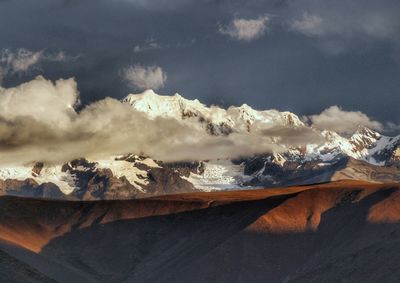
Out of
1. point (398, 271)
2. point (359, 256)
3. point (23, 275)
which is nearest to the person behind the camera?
point (23, 275)

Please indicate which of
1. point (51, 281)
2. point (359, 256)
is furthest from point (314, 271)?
point (51, 281)

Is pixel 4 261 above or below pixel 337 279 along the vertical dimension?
above

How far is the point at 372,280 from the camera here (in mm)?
174750

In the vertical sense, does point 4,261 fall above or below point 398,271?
above

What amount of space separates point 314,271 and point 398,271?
26984 mm

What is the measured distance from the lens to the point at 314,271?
197 meters

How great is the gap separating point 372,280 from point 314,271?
2410 cm

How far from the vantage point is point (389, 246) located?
640ft

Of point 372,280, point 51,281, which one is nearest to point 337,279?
point 372,280

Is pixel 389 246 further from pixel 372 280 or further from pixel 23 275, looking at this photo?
pixel 23 275

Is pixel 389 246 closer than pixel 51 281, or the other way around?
pixel 51 281

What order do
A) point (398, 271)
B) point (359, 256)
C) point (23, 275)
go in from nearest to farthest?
point (23, 275) → point (398, 271) → point (359, 256)

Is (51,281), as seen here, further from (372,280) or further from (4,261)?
(372,280)

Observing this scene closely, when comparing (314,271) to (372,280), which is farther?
(314,271)
